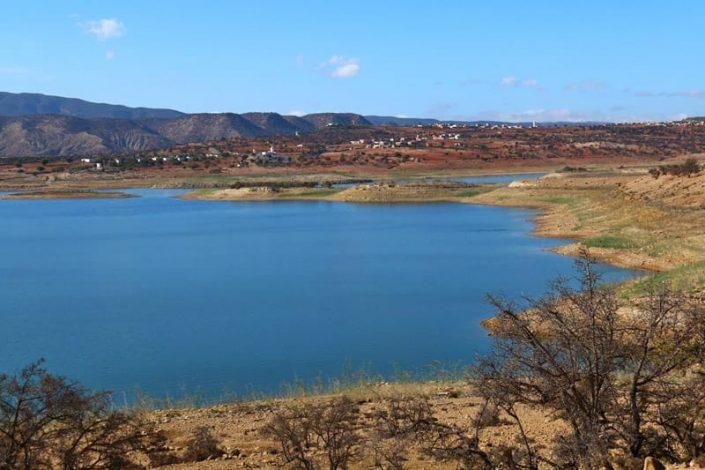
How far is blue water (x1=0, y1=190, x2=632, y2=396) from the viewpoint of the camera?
16.5 metres

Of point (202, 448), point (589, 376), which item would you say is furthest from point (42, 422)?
point (589, 376)

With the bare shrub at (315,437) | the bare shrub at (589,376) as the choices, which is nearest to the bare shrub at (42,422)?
the bare shrub at (315,437)

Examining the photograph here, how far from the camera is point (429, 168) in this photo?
335 ft

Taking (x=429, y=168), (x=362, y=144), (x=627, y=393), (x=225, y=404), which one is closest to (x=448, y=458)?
(x=627, y=393)

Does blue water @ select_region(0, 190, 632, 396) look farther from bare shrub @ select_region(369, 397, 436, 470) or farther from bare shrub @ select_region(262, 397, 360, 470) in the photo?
bare shrub @ select_region(369, 397, 436, 470)

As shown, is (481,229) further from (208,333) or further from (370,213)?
(208,333)

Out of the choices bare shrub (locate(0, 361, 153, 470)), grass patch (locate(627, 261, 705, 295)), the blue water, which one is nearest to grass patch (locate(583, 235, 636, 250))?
the blue water

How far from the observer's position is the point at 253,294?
985 inches

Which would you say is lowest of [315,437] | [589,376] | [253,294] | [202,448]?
[253,294]

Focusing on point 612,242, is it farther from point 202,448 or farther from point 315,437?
point 202,448

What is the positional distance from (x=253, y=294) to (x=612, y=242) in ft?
47.6

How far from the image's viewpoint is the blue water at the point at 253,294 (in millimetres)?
16500

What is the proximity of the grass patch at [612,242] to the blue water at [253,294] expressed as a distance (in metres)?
1.80

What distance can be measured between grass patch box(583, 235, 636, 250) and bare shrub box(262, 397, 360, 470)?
2243cm
